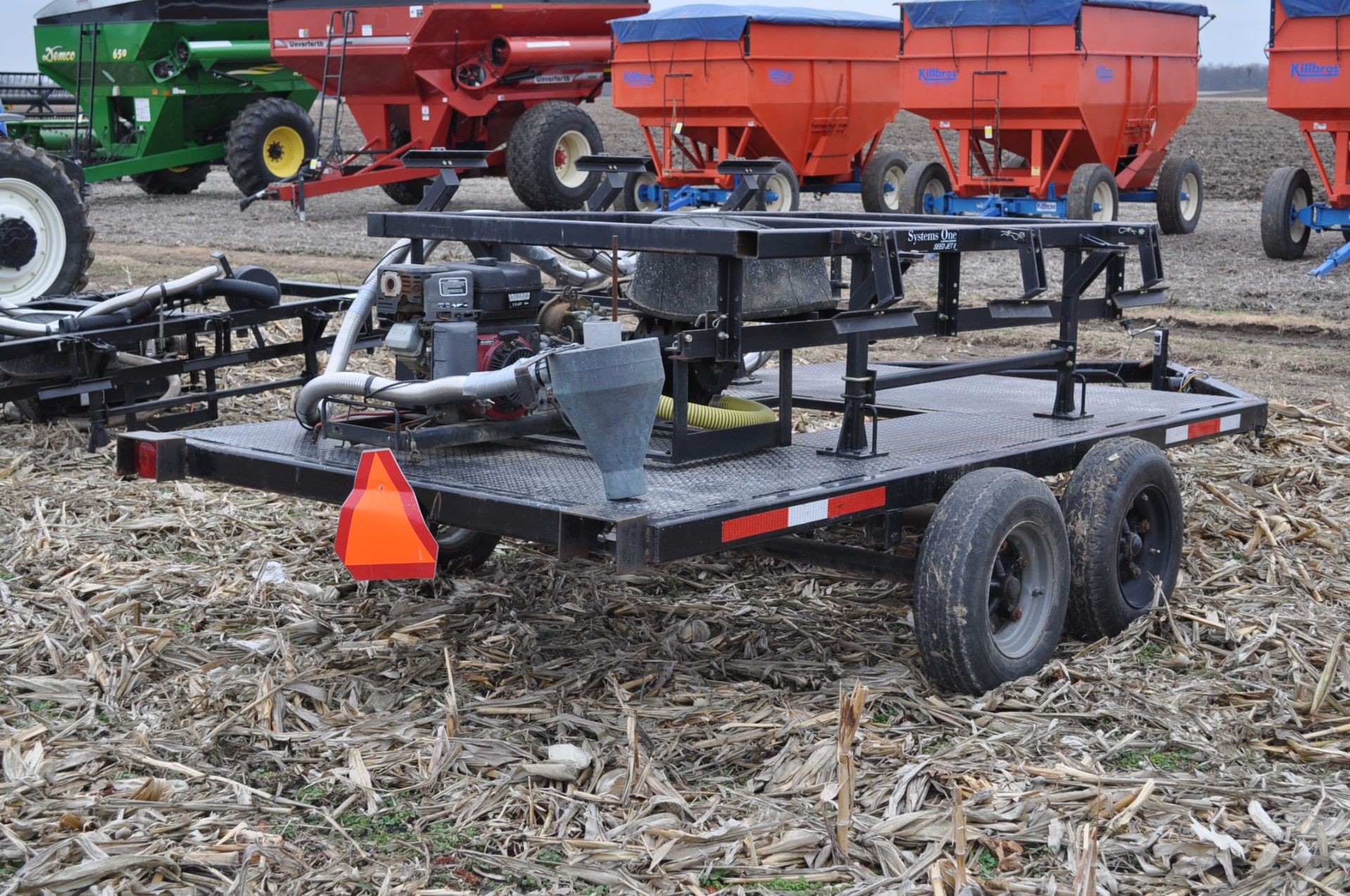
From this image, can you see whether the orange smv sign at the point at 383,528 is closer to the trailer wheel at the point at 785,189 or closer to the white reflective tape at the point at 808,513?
the white reflective tape at the point at 808,513

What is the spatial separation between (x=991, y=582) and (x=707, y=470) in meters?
0.86

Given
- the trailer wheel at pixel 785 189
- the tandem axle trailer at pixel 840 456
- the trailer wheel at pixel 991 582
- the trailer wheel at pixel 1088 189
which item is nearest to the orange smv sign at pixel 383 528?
the tandem axle trailer at pixel 840 456

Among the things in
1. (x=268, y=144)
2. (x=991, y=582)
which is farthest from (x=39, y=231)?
(x=268, y=144)

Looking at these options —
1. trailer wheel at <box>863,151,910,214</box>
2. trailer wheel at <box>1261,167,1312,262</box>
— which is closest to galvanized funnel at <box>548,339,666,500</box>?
trailer wheel at <box>1261,167,1312,262</box>

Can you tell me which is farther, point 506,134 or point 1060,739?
point 506,134

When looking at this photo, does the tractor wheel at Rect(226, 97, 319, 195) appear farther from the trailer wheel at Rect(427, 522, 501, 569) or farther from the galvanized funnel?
the galvanized funnel

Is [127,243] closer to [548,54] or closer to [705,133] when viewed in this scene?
[548,54]

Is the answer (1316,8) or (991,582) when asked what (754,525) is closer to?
(991,582)

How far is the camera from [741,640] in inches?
188

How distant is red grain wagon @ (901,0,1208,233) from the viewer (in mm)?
14570

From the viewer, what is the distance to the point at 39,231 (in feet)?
27.8

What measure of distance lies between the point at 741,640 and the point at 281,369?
5010mm

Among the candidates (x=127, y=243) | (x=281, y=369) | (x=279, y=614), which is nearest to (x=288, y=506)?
(x=279, y=614)

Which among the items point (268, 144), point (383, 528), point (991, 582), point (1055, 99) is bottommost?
point (991, 582)
